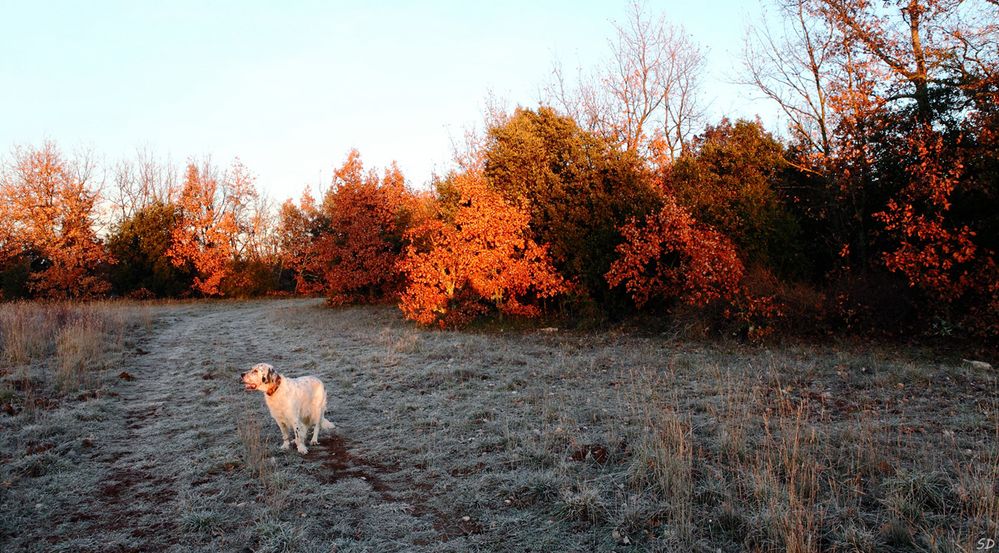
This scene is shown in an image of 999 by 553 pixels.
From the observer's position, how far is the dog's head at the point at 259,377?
5675 mm

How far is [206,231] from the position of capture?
35031 mm

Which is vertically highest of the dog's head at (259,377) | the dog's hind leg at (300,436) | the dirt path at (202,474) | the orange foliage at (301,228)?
the orange foliage at (301,228)

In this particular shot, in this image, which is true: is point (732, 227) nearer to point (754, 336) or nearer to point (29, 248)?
point (754, 336)

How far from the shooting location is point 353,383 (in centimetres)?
901

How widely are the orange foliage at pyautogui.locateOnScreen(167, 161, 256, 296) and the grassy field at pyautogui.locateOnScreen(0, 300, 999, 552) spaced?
996 inches

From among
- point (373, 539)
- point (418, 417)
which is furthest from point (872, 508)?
point (418, 417)

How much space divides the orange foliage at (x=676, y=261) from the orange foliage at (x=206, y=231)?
29.4m

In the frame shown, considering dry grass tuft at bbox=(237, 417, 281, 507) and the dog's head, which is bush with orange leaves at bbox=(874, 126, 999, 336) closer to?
the dog's head

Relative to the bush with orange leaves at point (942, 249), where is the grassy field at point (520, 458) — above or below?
below

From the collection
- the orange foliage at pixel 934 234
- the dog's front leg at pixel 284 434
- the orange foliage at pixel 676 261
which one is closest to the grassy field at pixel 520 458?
the dog's front leg at pixel 284 434

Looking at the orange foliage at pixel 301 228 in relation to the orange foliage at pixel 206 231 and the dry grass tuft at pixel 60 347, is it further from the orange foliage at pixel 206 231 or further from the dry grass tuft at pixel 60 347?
the dry grass tuft at pixel 60 347

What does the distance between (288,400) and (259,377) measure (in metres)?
0.40

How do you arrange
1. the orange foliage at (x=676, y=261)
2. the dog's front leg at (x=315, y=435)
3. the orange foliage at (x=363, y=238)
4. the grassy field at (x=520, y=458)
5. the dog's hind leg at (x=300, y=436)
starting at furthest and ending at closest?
the orange foliage at (x=363, y=238)
the orange foliage at (x=676, y=261)
the dog's front leg at (x=315, y=435)
the dog's hind leg at (x=300, y=436)
the grassy field at (x=520, y=458)

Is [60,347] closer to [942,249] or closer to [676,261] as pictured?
[676,261]
